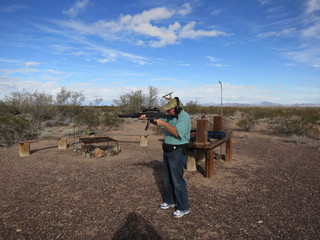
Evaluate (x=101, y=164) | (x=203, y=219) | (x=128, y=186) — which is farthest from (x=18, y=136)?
(x=203, y=219)

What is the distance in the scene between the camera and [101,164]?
7527 millimetres

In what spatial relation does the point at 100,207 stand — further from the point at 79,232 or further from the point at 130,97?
the point at 130,97

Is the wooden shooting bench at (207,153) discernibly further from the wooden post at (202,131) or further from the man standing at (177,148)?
the man standing at (177,148)

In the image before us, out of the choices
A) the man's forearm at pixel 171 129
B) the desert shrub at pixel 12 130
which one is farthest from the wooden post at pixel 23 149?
the man's forearm at pixel 171 129

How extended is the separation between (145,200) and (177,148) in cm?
152

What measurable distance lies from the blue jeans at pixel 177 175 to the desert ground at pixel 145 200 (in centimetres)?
31

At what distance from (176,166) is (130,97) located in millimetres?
27695

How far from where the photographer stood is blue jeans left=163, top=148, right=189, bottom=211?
393cm

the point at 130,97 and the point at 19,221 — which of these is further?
the point at 130,97

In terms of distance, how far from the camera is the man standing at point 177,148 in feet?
12.6

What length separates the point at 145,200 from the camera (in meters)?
4.83

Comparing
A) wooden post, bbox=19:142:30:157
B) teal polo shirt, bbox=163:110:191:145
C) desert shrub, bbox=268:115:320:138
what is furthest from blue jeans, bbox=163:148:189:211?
desert shrub, bbox=268:115:320:138

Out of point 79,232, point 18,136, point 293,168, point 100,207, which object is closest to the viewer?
point 79,232

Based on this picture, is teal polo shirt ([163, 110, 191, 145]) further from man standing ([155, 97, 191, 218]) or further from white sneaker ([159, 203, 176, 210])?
white sneaker ([159, 203, 176, 210])
